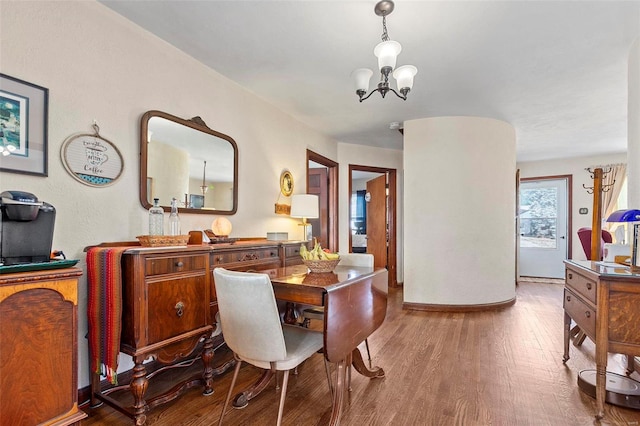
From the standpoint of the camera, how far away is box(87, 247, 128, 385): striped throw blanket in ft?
5.39

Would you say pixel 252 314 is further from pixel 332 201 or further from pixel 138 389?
pixel 332 201

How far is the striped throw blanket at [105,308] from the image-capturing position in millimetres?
1644

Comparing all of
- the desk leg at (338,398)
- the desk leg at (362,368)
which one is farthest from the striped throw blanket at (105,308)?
the desk leg at (362,368)

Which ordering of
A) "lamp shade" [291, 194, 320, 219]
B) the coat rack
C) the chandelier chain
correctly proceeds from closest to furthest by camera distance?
the chandelier chain < the coat rack < "lamp shade" [291, 194, 320, 219]

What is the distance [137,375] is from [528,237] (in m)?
7.23

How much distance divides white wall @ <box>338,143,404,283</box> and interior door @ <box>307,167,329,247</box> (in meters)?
0.23

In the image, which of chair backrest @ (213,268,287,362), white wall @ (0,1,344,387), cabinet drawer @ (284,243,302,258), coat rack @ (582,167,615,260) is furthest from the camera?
cabinet drawer @ (284,243,302,258)

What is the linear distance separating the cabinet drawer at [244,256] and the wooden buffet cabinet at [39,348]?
87 centimetres

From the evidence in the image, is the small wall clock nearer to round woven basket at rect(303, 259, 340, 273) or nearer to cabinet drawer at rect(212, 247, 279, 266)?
cabinet drawer at rect(212, 247, 279, 266)

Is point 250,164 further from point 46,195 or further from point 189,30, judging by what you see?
point 46,195

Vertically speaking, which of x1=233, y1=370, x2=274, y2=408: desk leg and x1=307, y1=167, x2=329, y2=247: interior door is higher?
x1=307, y1=167, x2=329, y2=247: interior door

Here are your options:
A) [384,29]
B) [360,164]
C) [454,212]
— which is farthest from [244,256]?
[360,164]

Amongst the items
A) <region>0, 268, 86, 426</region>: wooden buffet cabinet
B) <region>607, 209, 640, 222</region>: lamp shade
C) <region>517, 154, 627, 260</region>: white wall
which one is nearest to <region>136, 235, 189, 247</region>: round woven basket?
<region>0, 268, 86, 426</region>: wooden buffet cabinet

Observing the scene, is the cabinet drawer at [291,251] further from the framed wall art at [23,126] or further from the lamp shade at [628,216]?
the lamp shade at [628,216]
